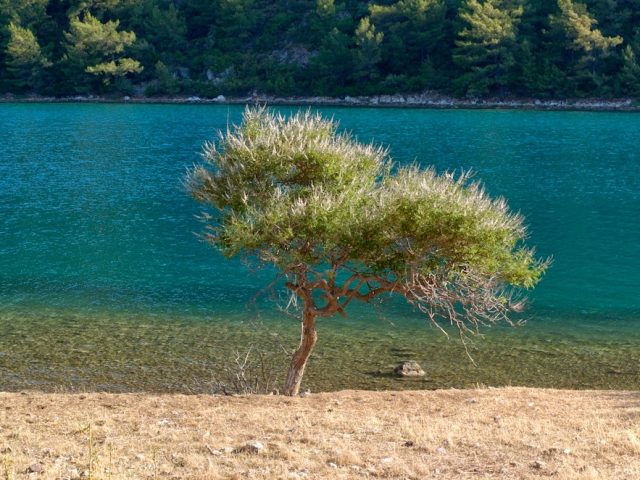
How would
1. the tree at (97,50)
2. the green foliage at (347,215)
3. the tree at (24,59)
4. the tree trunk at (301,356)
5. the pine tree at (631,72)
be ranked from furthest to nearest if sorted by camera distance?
the tree at (24,59) → the tree at (97,50) → the pine tree at (631,72) → the tree trunk at (301,356) → the green foliage at (347,215)

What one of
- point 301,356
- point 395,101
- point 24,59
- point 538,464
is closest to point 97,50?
point 24,59

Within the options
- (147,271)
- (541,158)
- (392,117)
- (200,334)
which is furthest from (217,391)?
(392,117)

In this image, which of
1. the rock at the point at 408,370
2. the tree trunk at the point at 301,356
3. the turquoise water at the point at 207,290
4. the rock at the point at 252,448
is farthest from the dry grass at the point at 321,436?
the turquoise water at the point at 207,290

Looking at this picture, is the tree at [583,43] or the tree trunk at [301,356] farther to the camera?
the tree at [583,43]

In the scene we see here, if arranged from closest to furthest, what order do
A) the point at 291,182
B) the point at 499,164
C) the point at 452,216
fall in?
the point at 452,216
the point at 291,182
the point at 499,164

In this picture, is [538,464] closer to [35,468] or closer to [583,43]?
[35,468]

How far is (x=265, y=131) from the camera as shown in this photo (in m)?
18.3

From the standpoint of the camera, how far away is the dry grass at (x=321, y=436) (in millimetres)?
11148

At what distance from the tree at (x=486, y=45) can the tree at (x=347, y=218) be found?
99120mm

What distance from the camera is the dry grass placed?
11.1 meters

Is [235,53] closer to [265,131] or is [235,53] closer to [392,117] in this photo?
[392,117]

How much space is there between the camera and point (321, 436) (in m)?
13.1

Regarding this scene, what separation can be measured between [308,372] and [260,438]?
30.7 feet

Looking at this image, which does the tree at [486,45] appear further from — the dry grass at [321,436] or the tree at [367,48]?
the dry grass at [321,436]
